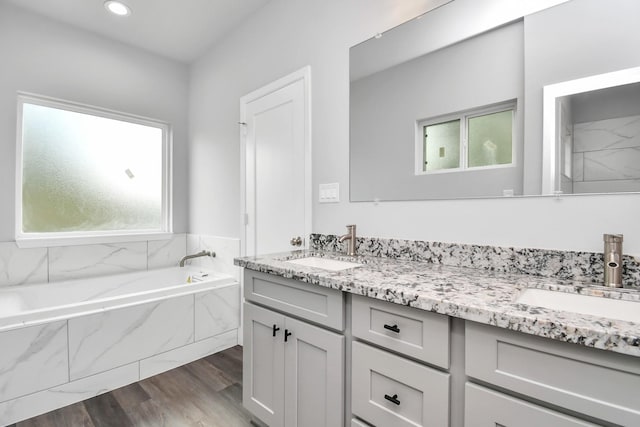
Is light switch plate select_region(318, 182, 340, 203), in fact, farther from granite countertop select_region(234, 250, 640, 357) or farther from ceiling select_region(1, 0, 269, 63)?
ceiling select_region(1, 0, 269, 63)

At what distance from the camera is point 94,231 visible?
2805mm

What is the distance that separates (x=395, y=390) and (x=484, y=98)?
1.21 meters

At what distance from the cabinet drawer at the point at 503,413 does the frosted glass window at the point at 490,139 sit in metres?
0.89

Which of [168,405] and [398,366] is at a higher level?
[398,366]

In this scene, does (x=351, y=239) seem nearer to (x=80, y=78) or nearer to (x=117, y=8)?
(x=117, y=8)

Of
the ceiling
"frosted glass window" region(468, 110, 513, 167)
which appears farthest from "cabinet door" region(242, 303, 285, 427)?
the ceiling

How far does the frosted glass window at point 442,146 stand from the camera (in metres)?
1.40

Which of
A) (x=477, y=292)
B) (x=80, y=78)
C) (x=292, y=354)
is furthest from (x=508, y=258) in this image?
(x=80, y=78)

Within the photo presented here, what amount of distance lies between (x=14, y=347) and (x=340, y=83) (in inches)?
93.8

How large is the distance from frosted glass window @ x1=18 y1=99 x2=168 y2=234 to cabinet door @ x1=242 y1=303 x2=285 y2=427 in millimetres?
2169

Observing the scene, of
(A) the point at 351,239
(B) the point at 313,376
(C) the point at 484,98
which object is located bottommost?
(B) the point at 313,376

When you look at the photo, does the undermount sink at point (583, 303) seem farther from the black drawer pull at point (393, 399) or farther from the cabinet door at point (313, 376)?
the cabinet door at point (313, 376)

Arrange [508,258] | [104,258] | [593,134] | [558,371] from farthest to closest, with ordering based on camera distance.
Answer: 1. [104,258]
2. [508,258]
3. [593,134]
4. [558,371]

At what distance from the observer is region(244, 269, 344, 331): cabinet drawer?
1143 millimetres
